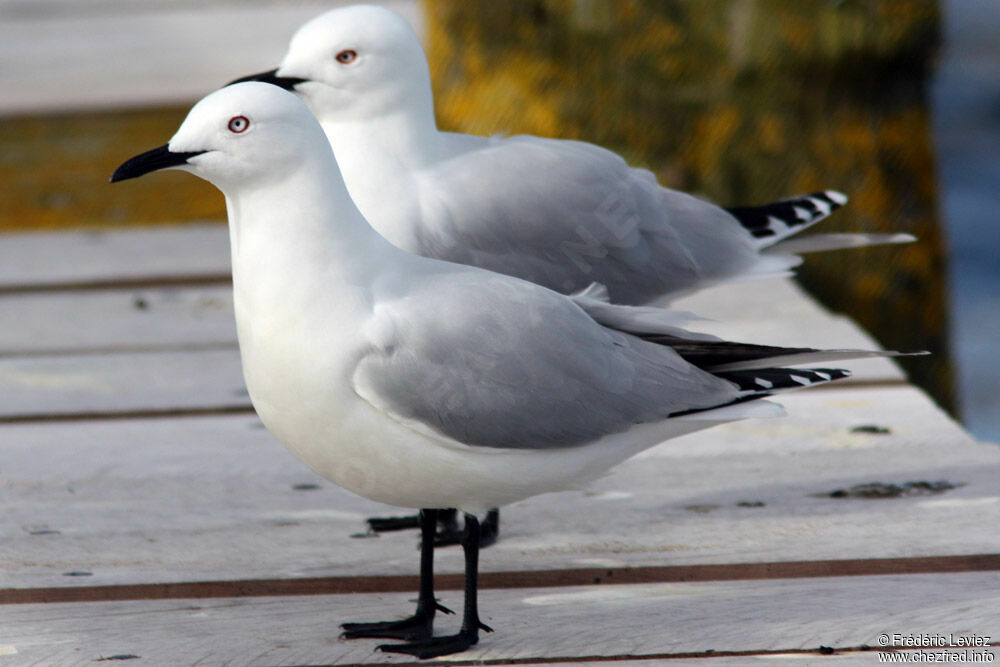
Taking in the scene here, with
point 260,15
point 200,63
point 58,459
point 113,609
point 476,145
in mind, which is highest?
point 260,15

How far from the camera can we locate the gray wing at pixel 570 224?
7.29ft

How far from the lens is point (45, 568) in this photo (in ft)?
6.08

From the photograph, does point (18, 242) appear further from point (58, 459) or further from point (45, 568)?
point (45, 568)

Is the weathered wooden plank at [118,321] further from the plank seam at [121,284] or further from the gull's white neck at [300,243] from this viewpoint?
the gull's white neck at [300,243]

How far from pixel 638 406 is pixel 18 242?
7.84 feet

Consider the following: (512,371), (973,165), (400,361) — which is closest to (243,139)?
(400,361)

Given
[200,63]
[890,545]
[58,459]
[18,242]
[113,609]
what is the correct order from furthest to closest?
[200,63] < [18,242] < [58,459] < [890,545] < [113,609]

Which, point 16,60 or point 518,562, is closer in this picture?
point 518,562

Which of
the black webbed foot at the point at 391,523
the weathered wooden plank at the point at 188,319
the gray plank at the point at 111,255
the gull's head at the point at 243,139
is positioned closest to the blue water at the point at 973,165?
the weathered wooden plank at the point at 188,319

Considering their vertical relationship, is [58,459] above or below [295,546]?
above

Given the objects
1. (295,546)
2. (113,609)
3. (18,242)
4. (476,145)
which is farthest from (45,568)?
(18,242)

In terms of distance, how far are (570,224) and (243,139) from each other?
2.54ft

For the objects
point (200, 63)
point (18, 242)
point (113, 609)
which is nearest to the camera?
point (113, 609)

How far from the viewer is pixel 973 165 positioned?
23.2 feet
